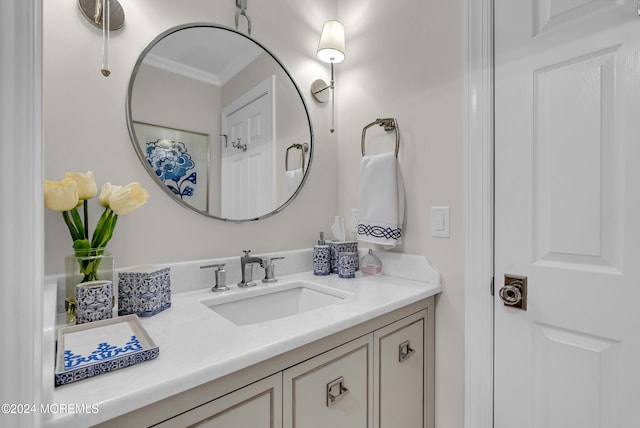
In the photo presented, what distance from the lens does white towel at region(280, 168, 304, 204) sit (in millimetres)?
1423

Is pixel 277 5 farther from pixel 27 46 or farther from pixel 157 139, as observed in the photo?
pixel 27 46

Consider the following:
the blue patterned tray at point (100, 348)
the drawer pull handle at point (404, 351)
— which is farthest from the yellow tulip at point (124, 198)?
the drawer pull handle at point (404, 351)

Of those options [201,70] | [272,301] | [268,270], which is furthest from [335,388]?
[201,70]

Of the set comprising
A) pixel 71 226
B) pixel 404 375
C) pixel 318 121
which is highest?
pixel 318 121

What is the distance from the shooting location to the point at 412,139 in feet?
4.39

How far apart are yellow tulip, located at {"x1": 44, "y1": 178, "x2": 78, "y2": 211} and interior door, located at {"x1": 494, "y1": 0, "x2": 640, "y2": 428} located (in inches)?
51.0

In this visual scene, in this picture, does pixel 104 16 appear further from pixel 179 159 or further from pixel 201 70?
pixel 179 159

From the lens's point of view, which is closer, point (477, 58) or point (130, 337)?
point (130, 337)

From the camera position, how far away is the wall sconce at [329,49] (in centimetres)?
148

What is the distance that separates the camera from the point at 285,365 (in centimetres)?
75

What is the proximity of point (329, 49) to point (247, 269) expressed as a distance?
3.59 feet

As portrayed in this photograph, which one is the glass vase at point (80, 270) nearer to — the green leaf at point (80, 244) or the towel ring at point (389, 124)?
the green leaf at point (80, 244)

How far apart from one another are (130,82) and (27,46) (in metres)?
0.78

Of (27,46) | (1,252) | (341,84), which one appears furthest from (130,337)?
(341,84)
